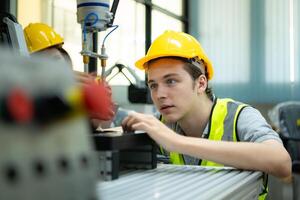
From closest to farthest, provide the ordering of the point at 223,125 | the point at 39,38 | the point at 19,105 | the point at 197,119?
the point at 19,105, the point at 223,125, the point at 197,119, the point at 39,38

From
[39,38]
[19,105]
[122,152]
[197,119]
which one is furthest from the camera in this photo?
[39,38]

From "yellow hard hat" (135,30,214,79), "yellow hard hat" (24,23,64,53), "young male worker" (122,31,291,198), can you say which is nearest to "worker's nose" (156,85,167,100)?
"young male worker" (122,31,291,198)

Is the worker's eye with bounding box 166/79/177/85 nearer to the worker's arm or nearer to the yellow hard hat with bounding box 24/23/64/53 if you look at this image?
the worker's arm

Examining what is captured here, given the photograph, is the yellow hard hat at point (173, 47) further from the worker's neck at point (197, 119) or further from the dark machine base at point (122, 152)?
the dark machine base at point (122, 152)

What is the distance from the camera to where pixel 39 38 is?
2.00 metres

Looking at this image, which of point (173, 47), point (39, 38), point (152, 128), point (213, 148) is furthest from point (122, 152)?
point (39, 38)

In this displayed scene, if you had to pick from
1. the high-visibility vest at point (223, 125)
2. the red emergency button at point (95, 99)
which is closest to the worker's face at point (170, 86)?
the high-visibility vest at point (223, 125)

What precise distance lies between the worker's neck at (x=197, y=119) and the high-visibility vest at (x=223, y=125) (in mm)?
77

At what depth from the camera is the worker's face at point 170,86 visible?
1355 millimetres

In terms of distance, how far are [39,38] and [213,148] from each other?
129 cm

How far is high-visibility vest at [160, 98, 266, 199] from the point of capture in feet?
4.20

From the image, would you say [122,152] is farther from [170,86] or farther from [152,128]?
[170,86]

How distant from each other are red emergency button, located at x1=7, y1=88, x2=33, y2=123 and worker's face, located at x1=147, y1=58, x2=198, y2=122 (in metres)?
1.12

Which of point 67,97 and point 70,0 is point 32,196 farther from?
point 70,0
